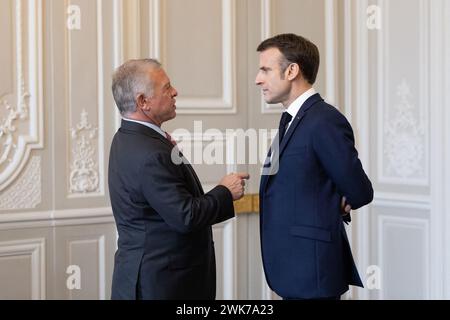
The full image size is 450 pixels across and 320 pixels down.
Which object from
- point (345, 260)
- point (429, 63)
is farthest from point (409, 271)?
point (345, 260)

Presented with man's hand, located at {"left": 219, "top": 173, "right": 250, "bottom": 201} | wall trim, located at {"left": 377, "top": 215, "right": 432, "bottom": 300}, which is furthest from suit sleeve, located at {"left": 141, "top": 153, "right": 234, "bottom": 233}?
wall trim, located at {"left": 377, "top": 215, "right": 432, "bottom": 300}

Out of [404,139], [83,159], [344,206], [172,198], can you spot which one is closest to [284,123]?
[344,206]

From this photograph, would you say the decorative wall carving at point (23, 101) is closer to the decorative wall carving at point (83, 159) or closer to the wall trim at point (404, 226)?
the decorative wall carving at point (83, 159)

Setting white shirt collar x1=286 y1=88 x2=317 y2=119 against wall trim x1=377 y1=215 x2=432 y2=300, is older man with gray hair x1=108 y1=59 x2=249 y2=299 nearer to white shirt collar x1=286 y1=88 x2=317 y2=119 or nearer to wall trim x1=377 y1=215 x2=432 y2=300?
white shirt collar x1=286 y1=88 x2=317 y2=119

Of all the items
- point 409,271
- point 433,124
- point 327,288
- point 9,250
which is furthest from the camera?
point 409,271

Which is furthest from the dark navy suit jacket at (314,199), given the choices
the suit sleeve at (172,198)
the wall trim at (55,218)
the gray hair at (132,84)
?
the wall trim at (55,218)

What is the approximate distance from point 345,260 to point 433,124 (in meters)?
1.42

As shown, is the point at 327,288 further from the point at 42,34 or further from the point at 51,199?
the point at 42,34

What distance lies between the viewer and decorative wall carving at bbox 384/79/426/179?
3398mm

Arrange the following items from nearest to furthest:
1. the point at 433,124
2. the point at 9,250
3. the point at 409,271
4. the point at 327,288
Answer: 1. the point at 327,288
2. the point at 9,250
3. the point at 433,124
4. the point at 409,271

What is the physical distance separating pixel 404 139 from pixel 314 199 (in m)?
1.61

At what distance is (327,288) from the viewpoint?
2023mm

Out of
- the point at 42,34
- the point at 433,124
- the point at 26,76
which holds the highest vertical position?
the point at 42,34

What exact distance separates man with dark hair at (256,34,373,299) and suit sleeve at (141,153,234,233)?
0.24 m
